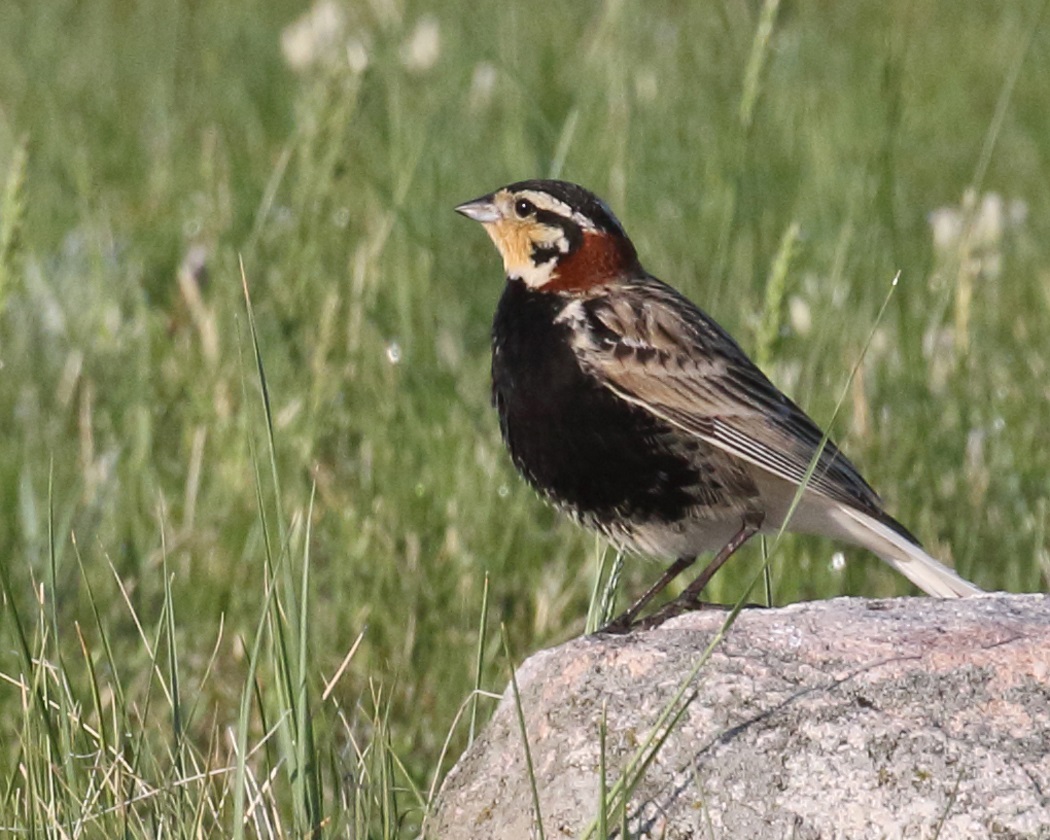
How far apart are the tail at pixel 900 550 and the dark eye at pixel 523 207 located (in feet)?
3.64

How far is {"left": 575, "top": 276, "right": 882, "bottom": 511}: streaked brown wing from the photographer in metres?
4.85

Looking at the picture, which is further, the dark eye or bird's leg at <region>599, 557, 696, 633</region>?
the dark eye

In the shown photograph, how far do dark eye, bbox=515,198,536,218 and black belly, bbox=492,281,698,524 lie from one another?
35cm

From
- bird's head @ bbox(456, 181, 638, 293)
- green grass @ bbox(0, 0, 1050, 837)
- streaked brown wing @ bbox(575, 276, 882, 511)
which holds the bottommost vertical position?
green grass @ bbox(0, 0, 1050, 837)

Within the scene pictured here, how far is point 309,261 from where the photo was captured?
6.38 metres

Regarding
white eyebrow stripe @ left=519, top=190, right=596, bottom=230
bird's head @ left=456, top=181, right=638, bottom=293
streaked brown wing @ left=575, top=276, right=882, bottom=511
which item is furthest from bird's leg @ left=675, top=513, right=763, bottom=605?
white eyebrow stripe @ left=519, top=190, right=596, bottom=230

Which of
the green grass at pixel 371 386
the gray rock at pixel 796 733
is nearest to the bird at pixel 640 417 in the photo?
the green grass at pixel 371 386

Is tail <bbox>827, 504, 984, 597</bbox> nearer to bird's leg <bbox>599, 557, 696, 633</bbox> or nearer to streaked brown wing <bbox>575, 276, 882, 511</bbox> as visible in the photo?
streaked brown wing <bbox>575, 276, 882, 511</bbox>

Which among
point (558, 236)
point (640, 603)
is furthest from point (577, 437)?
point (558, 236)

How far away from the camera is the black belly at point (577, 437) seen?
183 inches

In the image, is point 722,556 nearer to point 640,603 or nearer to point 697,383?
point 640,603

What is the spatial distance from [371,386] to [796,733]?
391 cm

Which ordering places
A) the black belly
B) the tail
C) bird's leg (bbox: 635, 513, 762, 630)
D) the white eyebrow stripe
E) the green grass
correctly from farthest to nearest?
1. the white eyebrow stripe
2. the black belly
3. the tail
4. bird's leg (bbox: 635, 513, 762, 630)
5. the green grass

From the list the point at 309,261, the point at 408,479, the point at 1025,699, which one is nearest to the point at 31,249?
the point at 309,261
